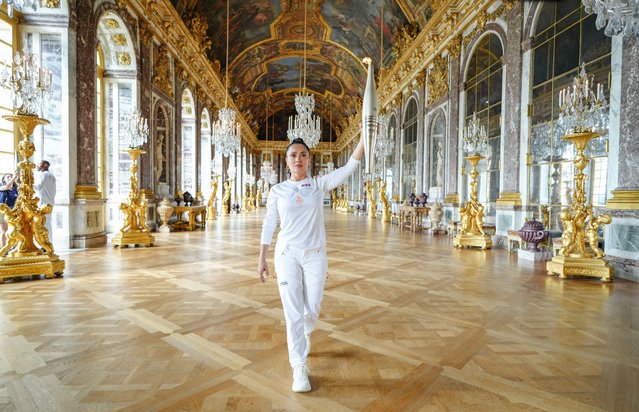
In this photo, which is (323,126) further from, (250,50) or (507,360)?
(507,360)

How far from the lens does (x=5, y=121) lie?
7.09 metres

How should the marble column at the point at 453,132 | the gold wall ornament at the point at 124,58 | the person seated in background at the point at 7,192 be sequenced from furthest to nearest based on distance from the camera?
the marble column at the point at 453,132
the gold wall ornament at the point at 124,58
the person seated in background at the point at 7,192

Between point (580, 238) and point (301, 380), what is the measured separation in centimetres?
534

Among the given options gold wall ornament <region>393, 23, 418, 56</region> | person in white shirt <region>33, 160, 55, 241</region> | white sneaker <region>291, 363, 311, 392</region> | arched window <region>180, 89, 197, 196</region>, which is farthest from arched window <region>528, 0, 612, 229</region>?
arched window <region>180, 89, 197, 196</region>

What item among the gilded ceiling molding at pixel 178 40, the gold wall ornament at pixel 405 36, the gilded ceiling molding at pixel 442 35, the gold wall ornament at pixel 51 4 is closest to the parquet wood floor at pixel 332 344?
the gold wall ornament at pixel 51 4

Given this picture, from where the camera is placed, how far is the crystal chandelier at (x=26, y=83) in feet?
16.5

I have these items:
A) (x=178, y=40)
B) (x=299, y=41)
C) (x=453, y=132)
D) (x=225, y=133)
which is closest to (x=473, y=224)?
(x=453, y=132)

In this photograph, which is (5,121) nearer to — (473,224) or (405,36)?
(473,224)

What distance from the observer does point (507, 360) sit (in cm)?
271

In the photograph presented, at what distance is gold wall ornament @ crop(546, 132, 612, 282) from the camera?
543 centimetres

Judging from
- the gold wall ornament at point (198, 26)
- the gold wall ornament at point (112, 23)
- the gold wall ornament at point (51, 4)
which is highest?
the gold wall ornament at point (198, 26)

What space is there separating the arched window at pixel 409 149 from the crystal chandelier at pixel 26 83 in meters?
13.7

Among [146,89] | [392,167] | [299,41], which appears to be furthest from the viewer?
[299,41]

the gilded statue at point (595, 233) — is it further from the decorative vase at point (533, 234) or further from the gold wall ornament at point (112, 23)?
the gold wall ornament at point (112, 23)
